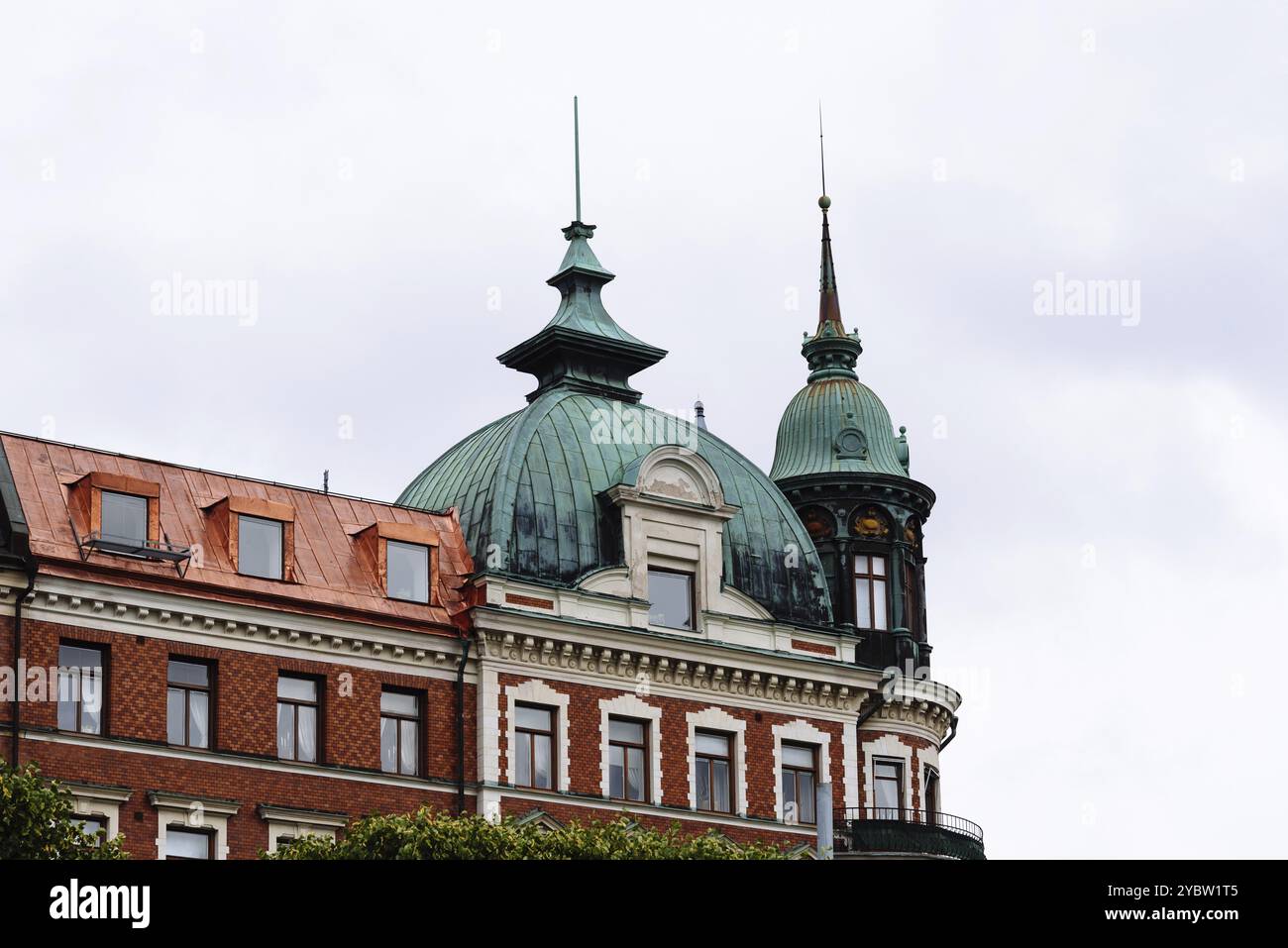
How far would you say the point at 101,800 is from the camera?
52188 millimetres

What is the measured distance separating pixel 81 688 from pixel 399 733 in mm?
7810

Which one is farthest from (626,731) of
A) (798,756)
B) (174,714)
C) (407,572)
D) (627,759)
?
(174,714)

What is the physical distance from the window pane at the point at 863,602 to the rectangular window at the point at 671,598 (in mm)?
7059

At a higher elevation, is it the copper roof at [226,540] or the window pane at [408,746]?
the copper roof at [226,540]

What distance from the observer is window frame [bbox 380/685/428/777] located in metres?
56.8

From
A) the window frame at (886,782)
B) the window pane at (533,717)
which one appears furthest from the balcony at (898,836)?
the window pane at (533,717)

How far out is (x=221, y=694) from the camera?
179 ft

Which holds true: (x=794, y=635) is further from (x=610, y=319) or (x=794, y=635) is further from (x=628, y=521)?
(x=610, y=319)

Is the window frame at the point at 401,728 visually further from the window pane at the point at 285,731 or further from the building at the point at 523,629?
the window pane at the point at 285,731

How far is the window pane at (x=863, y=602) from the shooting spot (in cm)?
6756

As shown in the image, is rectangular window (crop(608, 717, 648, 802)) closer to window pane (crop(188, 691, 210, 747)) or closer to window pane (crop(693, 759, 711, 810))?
window pane (crop(693, 759, 711, 810))

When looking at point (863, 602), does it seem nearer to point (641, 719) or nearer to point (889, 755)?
point (889, 755)
